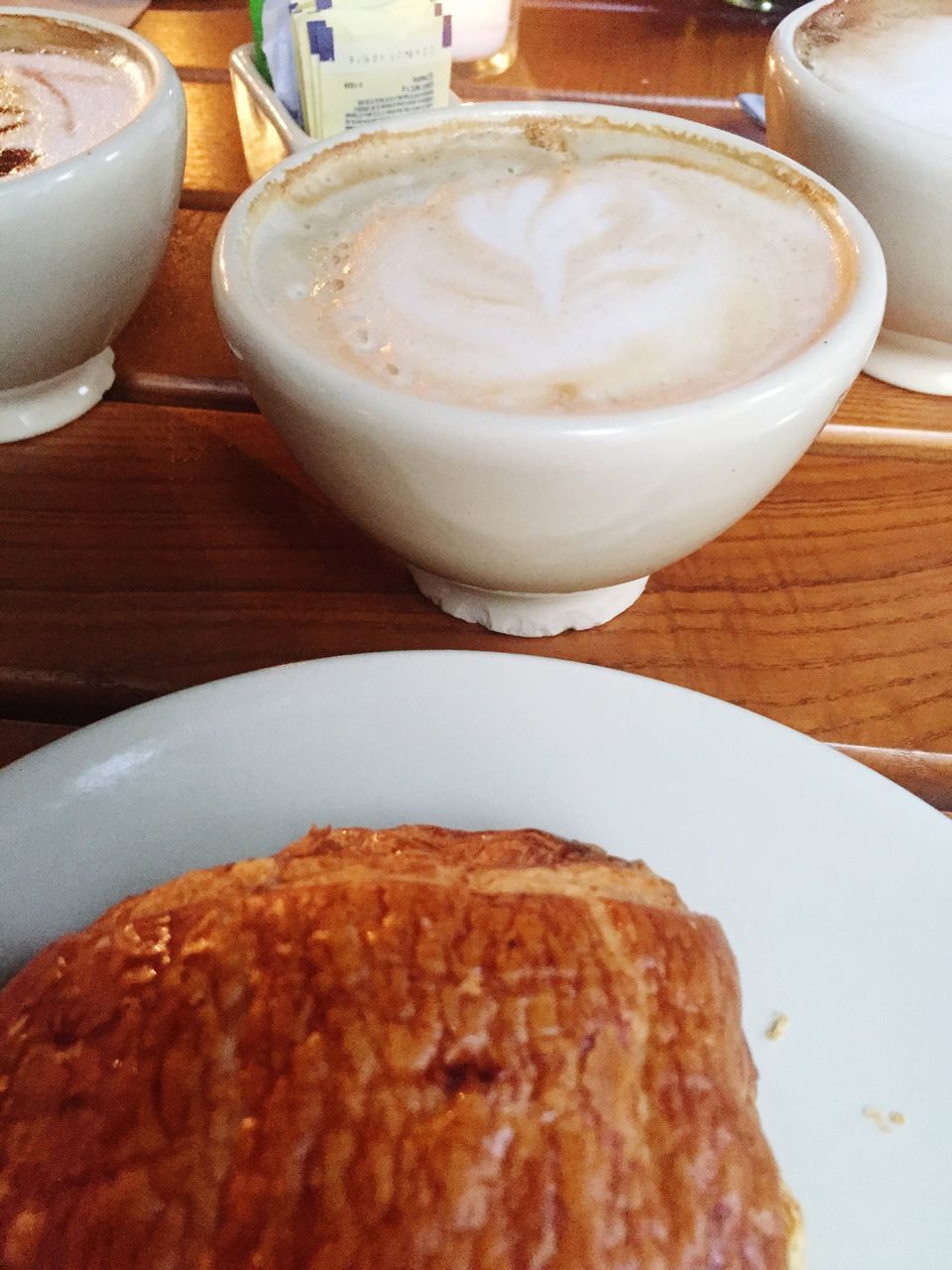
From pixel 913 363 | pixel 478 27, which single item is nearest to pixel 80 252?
pixel 913 363

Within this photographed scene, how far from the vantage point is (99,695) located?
1.77 feet

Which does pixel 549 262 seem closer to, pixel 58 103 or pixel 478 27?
pixel 58 103

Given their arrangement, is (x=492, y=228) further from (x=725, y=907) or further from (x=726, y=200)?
(x=725, y=907)

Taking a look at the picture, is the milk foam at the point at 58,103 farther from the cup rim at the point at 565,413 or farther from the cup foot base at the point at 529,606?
the cup foot base at the point at 529,606

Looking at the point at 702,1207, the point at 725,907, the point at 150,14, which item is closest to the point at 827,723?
the point at 725,907

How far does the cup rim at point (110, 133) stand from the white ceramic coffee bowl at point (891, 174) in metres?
0.41

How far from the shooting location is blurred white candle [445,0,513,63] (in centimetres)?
109

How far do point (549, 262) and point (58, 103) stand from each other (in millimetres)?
394

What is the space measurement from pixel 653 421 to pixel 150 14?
3.98ft

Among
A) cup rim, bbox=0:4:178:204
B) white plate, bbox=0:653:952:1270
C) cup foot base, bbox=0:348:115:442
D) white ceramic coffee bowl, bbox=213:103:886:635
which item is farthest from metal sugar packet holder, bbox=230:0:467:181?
white plate, bbox=0:653:952:1270

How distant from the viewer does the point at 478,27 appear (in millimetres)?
1108

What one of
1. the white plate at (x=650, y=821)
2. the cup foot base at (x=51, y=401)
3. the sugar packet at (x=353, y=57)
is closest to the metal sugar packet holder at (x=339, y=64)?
the sugar packet at (x=353, y=57)

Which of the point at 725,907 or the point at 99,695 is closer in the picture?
the point at 725,907

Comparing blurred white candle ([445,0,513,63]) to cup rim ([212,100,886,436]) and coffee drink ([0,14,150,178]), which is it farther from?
cup rim ([212,100,886,436])
